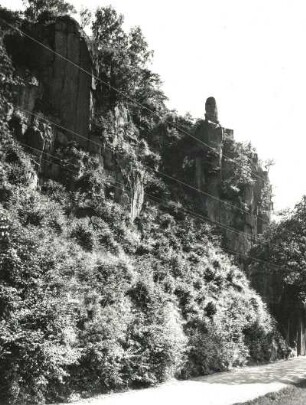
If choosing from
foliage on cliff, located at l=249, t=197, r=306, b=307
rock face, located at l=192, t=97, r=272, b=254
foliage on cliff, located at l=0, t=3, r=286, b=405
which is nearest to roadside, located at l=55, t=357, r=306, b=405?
foliage on cliff, located at l=0, t=3, r=286, b=405

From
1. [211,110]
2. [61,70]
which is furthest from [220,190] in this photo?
[61,70]

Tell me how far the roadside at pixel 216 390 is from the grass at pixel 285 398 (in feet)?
0.18

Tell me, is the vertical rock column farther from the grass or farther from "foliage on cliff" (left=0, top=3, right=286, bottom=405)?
the grass

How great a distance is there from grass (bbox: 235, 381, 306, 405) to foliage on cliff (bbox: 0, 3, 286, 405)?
13.0 ft

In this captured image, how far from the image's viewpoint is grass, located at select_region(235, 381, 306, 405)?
40.0 ft

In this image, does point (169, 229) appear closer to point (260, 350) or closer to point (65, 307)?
point (260, 350)

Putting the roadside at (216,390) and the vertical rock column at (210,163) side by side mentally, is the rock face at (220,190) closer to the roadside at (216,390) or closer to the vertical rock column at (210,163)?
the vertical rock column at (210,163)

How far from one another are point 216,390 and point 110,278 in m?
6.16

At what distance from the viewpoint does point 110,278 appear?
18219 mm

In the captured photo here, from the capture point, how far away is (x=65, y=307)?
13.0 m

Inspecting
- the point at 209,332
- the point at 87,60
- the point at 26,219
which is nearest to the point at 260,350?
the point at 209,332

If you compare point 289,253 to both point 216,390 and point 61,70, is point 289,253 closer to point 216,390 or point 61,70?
point 216,390

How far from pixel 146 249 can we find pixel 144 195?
663 centimetres

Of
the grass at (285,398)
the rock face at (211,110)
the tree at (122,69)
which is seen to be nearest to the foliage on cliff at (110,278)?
the tree at (122,69)
